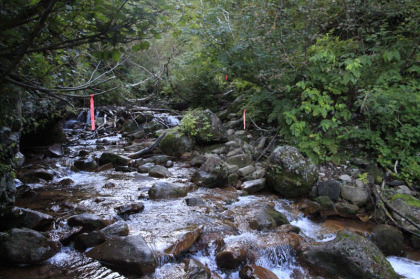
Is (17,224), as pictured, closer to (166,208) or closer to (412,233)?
(166,208)

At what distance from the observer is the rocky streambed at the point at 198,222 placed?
3428 mm

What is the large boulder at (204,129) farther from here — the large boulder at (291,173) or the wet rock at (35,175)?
the wet rock at (35,175)

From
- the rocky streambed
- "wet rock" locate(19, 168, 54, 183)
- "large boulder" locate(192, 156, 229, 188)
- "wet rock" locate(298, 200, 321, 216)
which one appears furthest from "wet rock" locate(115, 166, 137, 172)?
"wet rock" locate(298, 200, 321, 216)

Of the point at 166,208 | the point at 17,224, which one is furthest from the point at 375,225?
the point at 17,224

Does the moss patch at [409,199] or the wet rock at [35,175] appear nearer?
the moss patch at [409,199]

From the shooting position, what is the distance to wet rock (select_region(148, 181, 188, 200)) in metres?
5.69

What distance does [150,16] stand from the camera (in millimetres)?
1936

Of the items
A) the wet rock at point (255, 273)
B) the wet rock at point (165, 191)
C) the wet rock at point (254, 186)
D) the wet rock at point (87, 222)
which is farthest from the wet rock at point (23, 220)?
the wet rock at point (254, 186)

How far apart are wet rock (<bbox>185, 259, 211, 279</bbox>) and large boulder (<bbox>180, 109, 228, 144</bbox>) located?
5.95m

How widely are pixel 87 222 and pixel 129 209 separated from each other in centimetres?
85

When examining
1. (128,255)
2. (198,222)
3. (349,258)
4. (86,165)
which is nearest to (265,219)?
(198,222)

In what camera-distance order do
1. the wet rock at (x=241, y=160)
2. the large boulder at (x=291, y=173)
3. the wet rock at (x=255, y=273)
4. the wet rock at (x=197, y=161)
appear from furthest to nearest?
the wet rock at (x=197, y=161)
the wet rock at (x=241, y=160)
the large boulder at (x=291, y=173)
the wet rock at (x=255, y=273)

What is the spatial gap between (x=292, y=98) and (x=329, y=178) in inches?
102

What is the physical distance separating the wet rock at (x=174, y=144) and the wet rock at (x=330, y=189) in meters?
4.89
